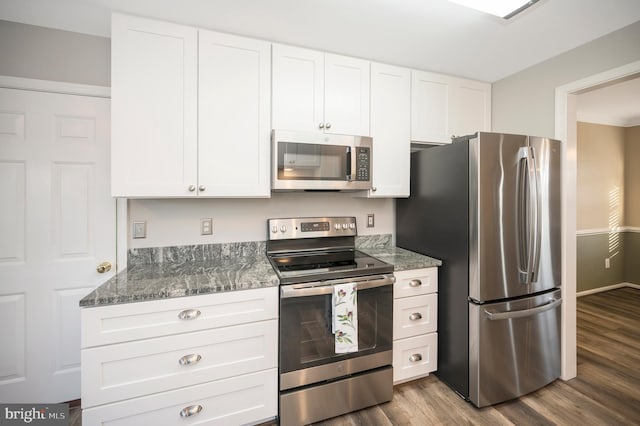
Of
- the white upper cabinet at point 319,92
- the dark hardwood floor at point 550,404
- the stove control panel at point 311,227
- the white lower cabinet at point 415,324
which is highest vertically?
the white upper cabinet at point 319,92

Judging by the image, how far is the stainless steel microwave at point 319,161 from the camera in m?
1.84

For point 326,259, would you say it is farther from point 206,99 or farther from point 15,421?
point 15,421

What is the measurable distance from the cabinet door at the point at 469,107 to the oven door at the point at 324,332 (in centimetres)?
154

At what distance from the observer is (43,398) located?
174 centimetres

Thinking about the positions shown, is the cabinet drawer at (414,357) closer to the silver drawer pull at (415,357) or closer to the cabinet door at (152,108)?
the silver drawer pull at (415,357)

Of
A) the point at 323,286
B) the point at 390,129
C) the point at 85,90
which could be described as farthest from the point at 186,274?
the point at 390,129

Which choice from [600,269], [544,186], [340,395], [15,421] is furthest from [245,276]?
[600,269]

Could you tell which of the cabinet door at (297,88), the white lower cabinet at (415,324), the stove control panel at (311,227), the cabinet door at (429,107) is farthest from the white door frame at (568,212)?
the cabinet door at (297,88)

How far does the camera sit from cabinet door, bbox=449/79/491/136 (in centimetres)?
240

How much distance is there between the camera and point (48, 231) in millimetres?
1734

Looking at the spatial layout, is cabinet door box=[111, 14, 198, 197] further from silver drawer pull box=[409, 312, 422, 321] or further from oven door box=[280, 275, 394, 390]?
silver drawer pull box=[409, 312, 422, 321]

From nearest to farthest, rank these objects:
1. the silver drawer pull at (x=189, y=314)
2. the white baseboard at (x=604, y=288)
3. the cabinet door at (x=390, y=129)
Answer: the silver drawer pull at (x=189, y=314) < the cabinet door at (x=390, y=129) < the white baseboard at (x=604, y=288)

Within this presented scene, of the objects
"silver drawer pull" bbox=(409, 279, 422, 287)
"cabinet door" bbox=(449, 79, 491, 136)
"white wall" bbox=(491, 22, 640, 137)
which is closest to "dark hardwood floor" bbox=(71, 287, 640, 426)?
"silver drawer pull" bbox=(409, 279, 422, 287)

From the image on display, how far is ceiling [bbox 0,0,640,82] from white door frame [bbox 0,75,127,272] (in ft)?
1.13
